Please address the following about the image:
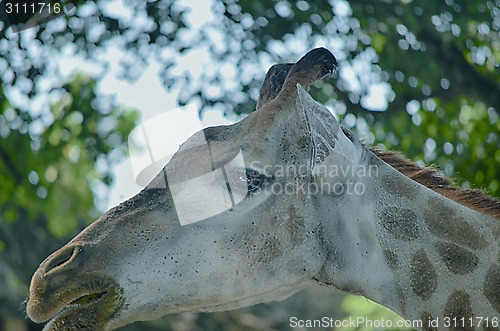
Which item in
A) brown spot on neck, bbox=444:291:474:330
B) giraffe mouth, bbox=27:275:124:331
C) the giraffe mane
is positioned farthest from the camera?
the giraffe mane

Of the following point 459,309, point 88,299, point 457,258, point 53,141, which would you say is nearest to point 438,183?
point 457,258

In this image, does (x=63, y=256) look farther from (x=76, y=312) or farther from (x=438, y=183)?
(x=438, y=183)

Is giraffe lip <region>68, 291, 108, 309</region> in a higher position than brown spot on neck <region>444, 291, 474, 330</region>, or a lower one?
higher

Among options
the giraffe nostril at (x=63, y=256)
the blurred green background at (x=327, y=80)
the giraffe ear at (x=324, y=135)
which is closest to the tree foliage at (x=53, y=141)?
the blurred green background at (x=327, y=80)

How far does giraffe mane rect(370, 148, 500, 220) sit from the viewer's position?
270 cm

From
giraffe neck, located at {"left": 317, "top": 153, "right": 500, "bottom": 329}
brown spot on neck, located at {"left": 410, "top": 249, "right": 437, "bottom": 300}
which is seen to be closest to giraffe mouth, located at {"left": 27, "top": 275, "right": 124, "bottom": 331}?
giraffe neck, located at {"left": 317, "top": 153, "right": 500, "bottom": 329}

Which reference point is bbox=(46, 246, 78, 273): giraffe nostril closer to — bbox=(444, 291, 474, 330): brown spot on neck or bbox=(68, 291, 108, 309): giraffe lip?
bbox=(68, 291, 108, 309): giraffe lip

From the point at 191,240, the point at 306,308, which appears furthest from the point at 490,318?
the point at 306,308

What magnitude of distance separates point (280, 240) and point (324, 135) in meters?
0.42

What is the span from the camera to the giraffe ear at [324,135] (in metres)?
2.37

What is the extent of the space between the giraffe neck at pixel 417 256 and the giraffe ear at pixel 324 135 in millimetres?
199

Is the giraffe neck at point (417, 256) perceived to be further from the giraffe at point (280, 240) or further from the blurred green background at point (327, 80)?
the blurred green background at point (327, 80)

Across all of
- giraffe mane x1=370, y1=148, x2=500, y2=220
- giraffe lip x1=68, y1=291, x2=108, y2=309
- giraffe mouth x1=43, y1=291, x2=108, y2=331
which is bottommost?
giraffe mane x1=370, y1=148, x2=500, y2=220

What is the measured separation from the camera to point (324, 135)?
2.39m
